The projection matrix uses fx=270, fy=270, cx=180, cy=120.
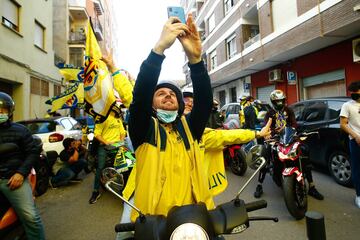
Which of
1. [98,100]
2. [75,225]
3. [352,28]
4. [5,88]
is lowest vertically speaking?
[75,225]

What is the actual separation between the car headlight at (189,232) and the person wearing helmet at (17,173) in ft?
7.33

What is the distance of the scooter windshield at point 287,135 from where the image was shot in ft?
13.9

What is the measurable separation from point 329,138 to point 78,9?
917 inches

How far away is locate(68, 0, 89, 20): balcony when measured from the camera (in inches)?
899

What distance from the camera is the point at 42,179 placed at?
19.1 feet

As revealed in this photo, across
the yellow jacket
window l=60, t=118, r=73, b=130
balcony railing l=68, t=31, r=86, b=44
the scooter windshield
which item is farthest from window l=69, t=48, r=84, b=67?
the yellow jacket

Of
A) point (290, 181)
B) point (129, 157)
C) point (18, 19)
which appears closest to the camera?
point (290, 181)

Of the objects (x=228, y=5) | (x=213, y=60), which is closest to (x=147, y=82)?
(x=228, y=5)

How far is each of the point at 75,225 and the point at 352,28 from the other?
1025 cm

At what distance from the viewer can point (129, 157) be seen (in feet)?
15.7

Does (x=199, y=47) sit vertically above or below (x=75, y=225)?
above

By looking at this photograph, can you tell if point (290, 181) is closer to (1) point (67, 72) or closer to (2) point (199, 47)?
(2) point (199, 47)

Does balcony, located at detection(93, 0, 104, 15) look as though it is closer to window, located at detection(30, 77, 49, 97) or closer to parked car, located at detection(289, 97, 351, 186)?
window, located at detection(30, 77, 49, 97)

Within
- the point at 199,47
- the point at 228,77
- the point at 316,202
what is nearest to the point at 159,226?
the point at 199,47
